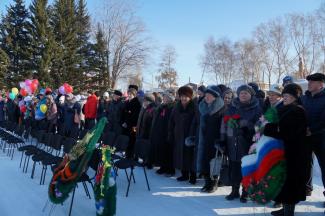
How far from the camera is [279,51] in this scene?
133 ft

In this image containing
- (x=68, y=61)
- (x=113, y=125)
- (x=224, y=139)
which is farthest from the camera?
(x=68, y=61)

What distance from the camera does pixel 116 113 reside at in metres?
10.2

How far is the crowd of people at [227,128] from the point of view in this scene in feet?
14.1

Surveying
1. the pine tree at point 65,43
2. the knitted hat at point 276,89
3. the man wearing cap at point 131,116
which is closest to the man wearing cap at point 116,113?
the man wearing cap at point 131,116

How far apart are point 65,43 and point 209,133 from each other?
31053mm

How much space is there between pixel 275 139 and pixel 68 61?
32171mm

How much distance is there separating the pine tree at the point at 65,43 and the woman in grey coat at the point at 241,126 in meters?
30.3

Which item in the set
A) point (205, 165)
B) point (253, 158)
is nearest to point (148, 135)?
point (205, 165)

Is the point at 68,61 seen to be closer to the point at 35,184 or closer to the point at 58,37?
the point at 58,37

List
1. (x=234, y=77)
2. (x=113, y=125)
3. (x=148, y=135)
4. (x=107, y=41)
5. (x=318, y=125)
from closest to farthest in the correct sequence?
(x=318, y=125), (x=148, y=135), (x=113, y=125), (x=107, y=41), (x=234, y=77)

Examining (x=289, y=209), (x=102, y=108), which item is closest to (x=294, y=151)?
(x=289, y=209)

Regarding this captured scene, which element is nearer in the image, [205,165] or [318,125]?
[318,125]

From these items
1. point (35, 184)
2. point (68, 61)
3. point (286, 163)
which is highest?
point (68, 61)

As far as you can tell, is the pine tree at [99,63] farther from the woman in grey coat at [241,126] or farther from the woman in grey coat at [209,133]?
the woman in grey coat at [241,126]
